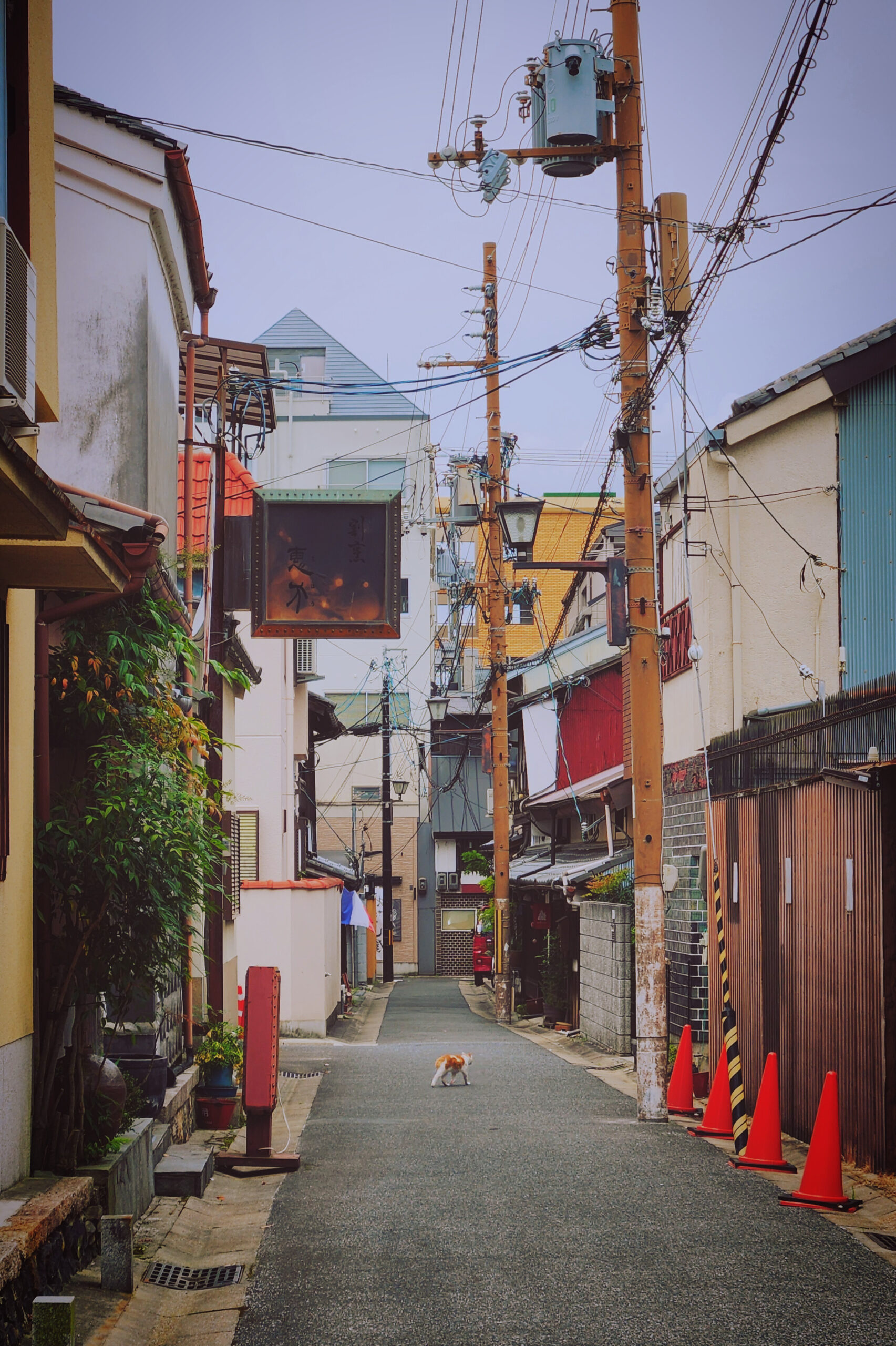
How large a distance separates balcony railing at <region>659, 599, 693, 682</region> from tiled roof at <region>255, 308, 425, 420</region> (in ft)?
122

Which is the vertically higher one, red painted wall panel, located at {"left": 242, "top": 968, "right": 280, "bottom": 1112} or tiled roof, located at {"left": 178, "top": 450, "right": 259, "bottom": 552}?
tiled roof, located at {"left": 178, "top": 450, "right": 259, "bottom": 552}

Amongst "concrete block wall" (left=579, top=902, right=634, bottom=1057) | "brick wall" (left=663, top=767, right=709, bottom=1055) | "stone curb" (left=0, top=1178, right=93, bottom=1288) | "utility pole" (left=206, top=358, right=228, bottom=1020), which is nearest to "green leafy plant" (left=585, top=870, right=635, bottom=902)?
"concrete block wall" (left=579, top=902, right=634, bottom=1057)

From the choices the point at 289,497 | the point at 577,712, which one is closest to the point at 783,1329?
the point at 289,497

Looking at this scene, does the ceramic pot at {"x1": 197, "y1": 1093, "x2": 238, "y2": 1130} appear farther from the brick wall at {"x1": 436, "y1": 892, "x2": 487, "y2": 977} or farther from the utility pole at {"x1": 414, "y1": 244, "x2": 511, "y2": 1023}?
the brick wall at {"x1": 436, "y1": 892, "x2": 487, "y2": 977}

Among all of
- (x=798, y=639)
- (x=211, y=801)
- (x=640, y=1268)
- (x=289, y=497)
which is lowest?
(x=640, y=1268)

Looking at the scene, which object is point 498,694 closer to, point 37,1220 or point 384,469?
point 37,1220

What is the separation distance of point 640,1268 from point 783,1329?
1288 millimetres

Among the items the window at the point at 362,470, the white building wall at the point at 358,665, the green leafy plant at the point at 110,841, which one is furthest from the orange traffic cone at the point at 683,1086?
the window at the point at 362,470

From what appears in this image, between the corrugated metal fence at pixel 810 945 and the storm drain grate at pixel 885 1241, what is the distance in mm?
1404

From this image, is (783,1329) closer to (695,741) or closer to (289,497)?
(289,497)

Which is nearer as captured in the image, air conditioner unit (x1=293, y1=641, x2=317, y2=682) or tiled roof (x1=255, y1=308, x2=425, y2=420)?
air conditioner unit (x1=293, y1=641, x2=317, y2=682)

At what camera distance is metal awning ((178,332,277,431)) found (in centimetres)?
1472

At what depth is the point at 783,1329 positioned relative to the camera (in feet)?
22.1

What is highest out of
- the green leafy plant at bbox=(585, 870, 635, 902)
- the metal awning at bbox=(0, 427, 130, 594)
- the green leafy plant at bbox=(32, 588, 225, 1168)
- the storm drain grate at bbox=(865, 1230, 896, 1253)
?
the metal awning at bbox=(0, 427, 130, 594)
